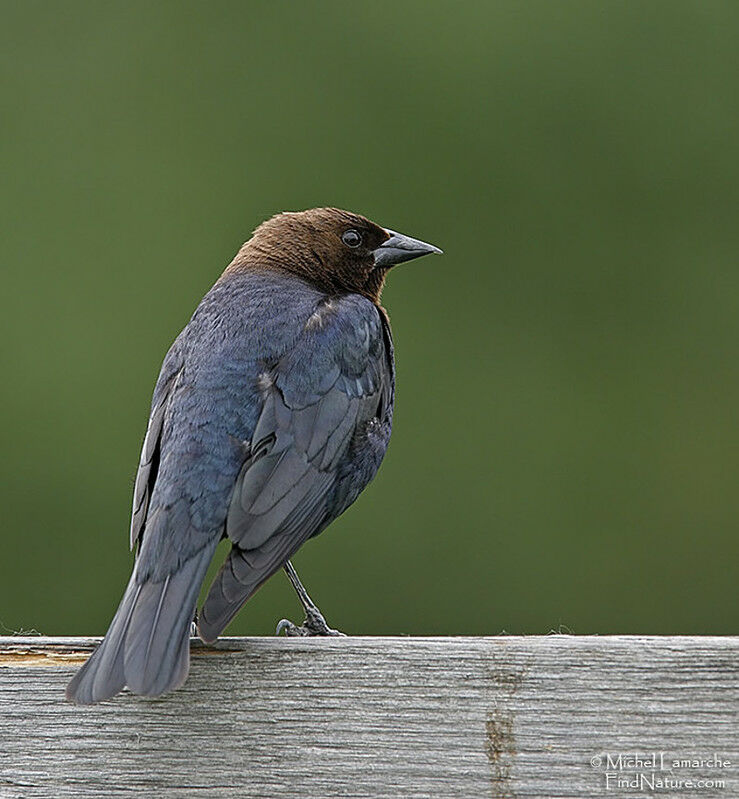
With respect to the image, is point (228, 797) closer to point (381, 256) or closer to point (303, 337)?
point (303, 337)

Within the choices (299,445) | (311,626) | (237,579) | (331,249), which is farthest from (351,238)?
(237,579)

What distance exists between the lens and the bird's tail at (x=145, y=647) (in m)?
2.45

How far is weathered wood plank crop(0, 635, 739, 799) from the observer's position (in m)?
2.42

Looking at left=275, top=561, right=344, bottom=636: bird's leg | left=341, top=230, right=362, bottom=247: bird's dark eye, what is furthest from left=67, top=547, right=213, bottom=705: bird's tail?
left=341, top=230, right=362, bottom=247: bird's dark eye

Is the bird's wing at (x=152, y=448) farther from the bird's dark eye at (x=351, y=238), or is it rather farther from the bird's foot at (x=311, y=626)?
the bird's dark eye at (x=351, y=238)

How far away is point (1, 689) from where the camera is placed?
2.58m

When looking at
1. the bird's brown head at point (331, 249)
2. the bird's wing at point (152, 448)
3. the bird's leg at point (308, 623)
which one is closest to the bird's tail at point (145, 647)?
the bird's wing at point (152, 448)

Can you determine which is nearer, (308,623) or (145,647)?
(145,647)

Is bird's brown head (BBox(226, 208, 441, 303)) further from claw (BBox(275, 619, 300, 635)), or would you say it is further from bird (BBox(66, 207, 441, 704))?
claw (BBox(275, 619, 300, 635))

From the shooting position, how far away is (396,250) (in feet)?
14.5

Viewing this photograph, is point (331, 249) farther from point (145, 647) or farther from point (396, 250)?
point (145, 647)

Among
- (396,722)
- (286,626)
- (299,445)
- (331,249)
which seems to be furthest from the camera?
(331,249)

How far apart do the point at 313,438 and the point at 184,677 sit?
3.39 feet

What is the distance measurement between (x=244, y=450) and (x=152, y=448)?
0.78ft
